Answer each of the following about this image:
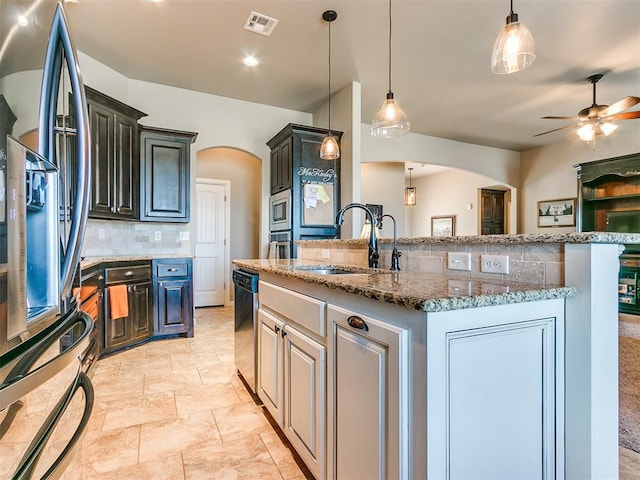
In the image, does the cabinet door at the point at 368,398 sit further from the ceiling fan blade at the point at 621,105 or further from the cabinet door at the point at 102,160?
the ceiling fan blade at the point at 621,105

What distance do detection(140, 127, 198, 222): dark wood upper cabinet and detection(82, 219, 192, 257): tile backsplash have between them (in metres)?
0.30

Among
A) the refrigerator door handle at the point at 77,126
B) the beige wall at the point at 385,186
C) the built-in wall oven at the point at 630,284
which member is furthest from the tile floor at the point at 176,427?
the built-in wall oven at the point at 630,284

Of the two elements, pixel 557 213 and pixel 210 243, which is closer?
pixel 210 243

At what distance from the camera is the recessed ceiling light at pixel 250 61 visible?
354 centimetres

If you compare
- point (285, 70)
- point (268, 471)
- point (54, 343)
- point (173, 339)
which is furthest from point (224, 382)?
point (285, 70)

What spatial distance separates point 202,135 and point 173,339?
2496 mm

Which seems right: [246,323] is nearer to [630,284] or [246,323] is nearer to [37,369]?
[37,369]

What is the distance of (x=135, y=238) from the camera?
159 inches

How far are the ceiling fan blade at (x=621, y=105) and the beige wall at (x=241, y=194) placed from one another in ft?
14.8

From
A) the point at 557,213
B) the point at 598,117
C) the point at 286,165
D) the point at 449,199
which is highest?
the point at 598,117

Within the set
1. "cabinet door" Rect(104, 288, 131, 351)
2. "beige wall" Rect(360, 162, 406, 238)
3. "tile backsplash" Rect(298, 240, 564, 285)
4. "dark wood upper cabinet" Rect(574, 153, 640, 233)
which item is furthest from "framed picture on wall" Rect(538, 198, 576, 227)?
"cabinet door" Rect(104, 288, 131, 351)

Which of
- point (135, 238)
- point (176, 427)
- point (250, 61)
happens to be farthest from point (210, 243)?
point (176, 427)

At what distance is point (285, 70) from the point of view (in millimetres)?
3812

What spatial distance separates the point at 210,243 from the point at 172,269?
1876 millimetres
